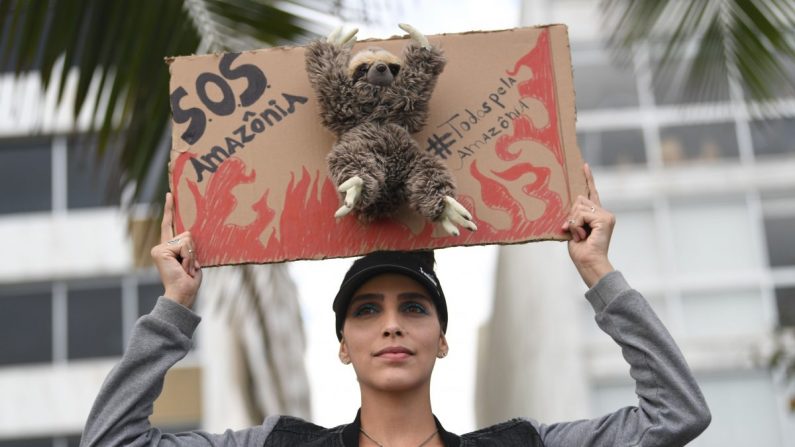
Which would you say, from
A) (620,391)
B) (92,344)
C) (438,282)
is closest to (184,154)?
(438,282)

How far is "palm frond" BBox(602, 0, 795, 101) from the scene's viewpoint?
12.9 feet

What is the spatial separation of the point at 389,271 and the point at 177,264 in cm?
51

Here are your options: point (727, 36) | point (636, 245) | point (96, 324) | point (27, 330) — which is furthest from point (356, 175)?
point (27, 330)

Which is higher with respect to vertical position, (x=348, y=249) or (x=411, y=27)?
(x=411, y=27)

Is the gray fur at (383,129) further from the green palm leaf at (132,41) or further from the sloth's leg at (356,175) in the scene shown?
the green palm leaf at (132,41)

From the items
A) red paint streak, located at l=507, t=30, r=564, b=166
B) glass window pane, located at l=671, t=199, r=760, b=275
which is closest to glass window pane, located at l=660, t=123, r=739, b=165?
glass window pane, located at l=671, t=199, r=760, b=275

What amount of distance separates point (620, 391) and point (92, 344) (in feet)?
24.7

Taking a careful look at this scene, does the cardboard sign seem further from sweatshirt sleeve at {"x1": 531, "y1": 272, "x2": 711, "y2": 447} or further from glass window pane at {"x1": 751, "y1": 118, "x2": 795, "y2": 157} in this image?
glass window pane at {"x1": 751, "y1": 118, "x2": 795, "y2": 157}

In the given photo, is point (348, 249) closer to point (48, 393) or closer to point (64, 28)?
point (64, 28)

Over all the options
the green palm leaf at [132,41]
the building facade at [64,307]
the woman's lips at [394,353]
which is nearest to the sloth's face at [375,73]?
the woman's lips at [394,353]

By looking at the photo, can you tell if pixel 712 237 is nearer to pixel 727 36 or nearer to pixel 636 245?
pixel 636 245

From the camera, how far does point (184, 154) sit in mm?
2834

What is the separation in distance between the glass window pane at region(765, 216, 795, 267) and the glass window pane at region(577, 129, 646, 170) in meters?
1.42

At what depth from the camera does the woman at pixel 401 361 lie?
2.70 meters
